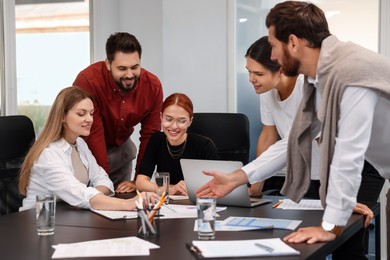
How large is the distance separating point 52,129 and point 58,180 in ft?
1.10

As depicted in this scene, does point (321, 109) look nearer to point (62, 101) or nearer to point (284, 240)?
point (284, 240)

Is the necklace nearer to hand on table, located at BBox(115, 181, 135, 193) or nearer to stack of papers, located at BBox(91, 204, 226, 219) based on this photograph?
hand on table, located at BBox(115, 181, 135, 193)

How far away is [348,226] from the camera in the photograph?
223 centimetres

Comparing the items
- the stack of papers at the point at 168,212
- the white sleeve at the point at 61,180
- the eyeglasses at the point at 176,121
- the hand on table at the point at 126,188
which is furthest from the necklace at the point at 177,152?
the stack of papers at the point at 168,212

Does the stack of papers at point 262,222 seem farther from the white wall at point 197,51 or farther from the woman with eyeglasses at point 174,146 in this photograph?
the white wall at point 197,51

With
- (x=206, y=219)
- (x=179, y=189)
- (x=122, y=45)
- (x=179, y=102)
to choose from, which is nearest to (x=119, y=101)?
(x=122, y=45)

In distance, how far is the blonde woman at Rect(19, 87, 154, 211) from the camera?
2680mm

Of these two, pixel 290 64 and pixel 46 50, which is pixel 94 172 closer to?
pixel 290 64

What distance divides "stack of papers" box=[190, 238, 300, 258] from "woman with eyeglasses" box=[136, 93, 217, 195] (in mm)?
1387

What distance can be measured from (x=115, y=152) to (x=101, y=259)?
2.25 meters

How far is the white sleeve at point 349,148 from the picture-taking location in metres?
1.92

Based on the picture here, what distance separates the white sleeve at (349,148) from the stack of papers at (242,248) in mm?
214

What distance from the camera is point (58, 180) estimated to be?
2818 mm

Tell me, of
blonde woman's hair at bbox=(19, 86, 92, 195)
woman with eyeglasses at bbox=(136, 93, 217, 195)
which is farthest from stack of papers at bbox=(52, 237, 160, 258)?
woman with eyeglasses at bbox=(136, 93, 217, 195)
